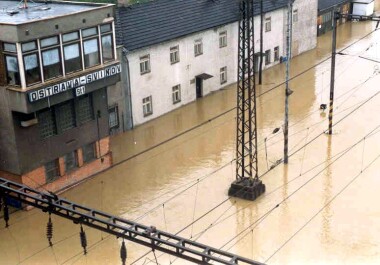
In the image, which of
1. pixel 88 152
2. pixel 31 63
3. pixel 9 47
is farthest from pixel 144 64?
pixel 9 47

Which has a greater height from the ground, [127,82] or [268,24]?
[268,24]

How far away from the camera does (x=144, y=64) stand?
34906 mm

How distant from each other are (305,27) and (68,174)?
97.8ft

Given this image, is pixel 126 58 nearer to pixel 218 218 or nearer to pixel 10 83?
pixel 10 83

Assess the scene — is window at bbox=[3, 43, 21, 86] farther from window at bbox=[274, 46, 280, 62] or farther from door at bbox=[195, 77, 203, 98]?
window at bbox=[274, 46, 280, 62]

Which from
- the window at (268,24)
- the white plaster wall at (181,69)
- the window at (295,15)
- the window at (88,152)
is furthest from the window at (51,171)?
the window at (295,15)

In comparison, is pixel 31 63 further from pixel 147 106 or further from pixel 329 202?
pixel 329 202

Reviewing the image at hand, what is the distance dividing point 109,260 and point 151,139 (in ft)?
41.9

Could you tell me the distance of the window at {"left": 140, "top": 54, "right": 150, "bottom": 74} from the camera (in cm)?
3469

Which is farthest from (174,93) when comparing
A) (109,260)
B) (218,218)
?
(109,260)

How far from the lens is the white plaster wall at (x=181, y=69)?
3468 centimetres

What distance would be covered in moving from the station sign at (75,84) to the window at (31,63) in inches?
21.8

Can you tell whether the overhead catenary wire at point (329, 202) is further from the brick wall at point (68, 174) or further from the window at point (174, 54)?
the window at point (174, 54)

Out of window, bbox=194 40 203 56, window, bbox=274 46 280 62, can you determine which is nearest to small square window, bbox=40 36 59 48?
window, bbox=194 40 203 56
